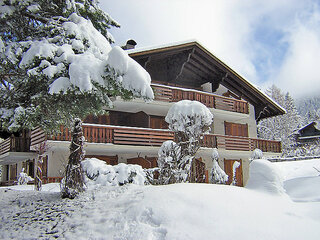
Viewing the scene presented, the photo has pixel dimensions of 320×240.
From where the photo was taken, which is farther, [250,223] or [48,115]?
[48,115]

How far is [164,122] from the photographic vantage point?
66.7 feet

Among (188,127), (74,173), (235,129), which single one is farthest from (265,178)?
(235,129)

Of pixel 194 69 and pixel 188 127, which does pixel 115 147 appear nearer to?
pixel 188 127

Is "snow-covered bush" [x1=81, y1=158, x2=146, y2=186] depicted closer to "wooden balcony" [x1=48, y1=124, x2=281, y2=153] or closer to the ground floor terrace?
the ground floor terrace

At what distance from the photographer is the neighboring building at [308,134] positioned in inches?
2037

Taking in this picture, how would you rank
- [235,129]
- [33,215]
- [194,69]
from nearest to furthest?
[33,215] → [194,69] → [235,129]

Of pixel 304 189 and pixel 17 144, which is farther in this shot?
pixel 17 144

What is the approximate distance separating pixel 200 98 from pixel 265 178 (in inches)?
538

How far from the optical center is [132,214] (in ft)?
18.1

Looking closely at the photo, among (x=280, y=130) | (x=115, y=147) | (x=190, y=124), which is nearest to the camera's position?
(x=190, y=124)

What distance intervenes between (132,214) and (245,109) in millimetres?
18621

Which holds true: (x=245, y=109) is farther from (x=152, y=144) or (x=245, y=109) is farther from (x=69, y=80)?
(x=69, y=80)

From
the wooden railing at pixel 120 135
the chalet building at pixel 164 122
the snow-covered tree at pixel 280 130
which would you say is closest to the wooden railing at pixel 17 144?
the chalet building at pixel 164 122

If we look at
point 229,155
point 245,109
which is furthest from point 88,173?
point 245,109
